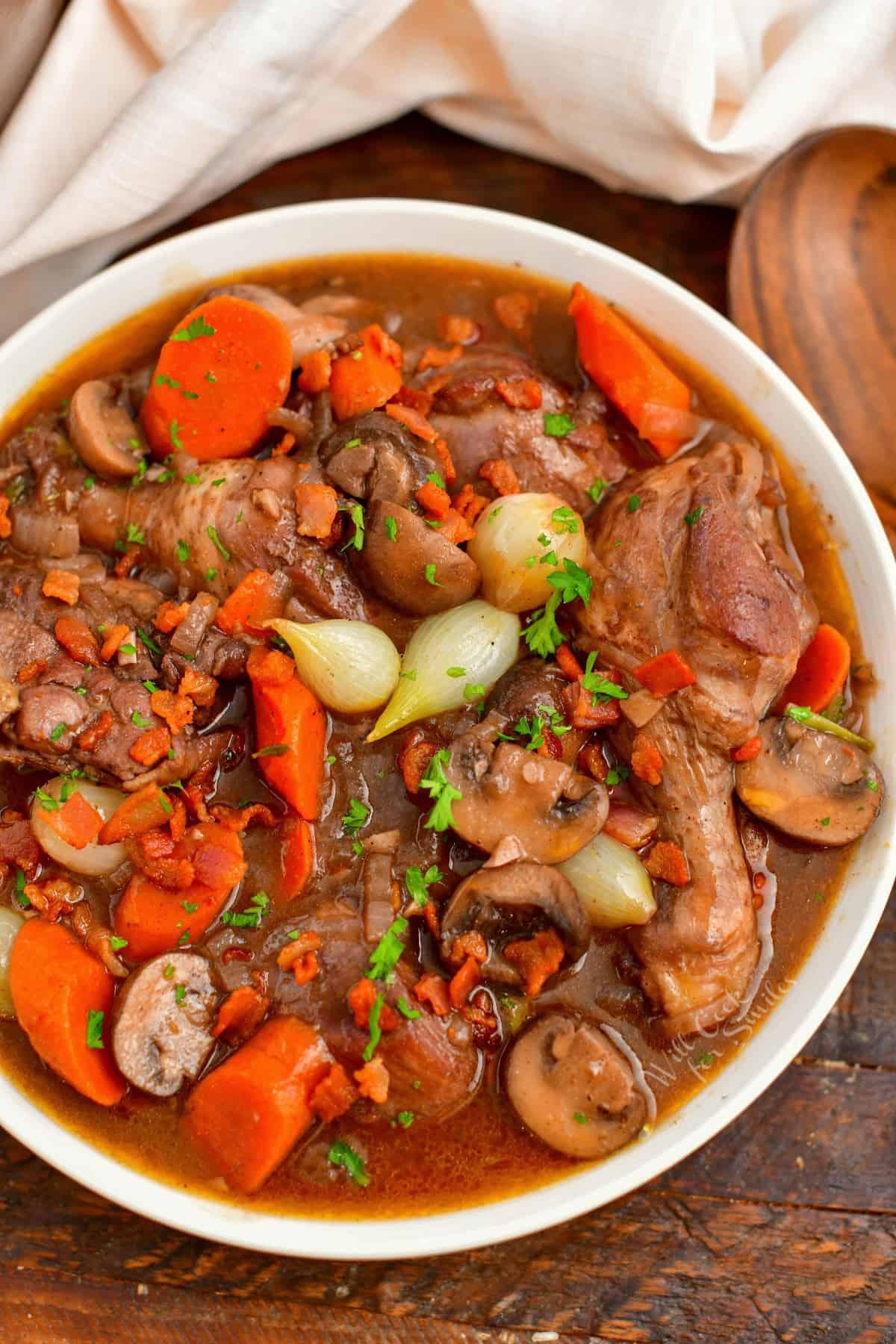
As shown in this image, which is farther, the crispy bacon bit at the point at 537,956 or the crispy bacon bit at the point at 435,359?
the crispy bacon bit at the point at 435,359

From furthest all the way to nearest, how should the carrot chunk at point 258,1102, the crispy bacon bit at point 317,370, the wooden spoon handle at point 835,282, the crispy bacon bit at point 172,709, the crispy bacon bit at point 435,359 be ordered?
the wooden spoon handle at point 835,282 → the crispy bacon bit at point 435,359 → the crispy bacon bit at point 317,370 → the crispy bacon bit at point 172,709 → the carrot chunk at point 258,1102

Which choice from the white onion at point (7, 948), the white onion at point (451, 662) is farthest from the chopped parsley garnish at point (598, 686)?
the white onion at point (7, 948)

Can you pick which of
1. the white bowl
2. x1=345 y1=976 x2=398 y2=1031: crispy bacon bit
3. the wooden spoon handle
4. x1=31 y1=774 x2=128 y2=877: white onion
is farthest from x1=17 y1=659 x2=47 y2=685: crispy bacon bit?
the wooden spoon handle

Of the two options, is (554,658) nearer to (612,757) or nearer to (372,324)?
(612,757)

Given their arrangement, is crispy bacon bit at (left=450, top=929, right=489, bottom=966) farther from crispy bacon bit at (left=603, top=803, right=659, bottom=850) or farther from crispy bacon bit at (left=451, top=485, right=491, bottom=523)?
crispy bacon bit at (left=451, top=485, right=491, bottom=523)

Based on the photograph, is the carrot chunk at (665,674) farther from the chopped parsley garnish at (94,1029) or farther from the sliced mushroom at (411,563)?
the chopped parsley garnish at (94,1029)

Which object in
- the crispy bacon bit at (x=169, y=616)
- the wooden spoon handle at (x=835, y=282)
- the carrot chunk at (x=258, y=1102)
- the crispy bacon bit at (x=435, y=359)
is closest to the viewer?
the carrot chunk at (x=258, y=1102)
